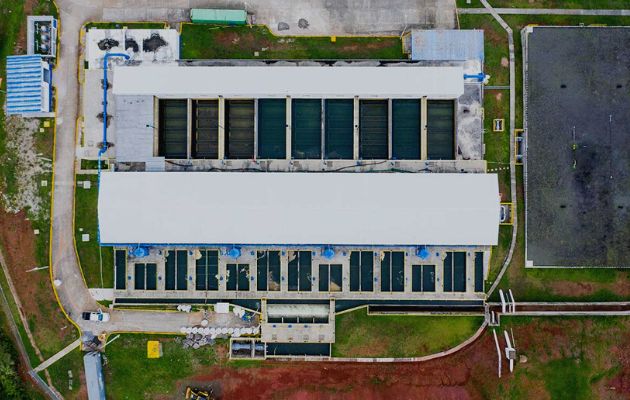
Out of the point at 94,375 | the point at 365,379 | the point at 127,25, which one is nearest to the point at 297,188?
the point at 365,379

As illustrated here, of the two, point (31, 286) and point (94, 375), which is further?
point (31, 286)

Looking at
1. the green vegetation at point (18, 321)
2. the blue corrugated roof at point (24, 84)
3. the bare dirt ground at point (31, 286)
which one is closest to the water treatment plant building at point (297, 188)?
the blue corrugated roof at point (24, 84)

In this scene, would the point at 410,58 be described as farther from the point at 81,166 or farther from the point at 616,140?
the point at 81,166

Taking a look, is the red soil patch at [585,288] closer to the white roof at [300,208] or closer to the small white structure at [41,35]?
the white roof at [300,208]

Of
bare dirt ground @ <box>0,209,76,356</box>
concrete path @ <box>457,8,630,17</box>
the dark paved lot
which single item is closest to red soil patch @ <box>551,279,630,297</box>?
the dark paved lot

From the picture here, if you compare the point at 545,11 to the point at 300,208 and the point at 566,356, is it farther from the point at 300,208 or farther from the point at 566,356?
the point at 566,356

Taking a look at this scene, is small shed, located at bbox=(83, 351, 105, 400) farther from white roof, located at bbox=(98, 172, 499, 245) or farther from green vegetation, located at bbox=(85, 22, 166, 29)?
green vegetation, located at bbox=(85, 22, 166, 29)
